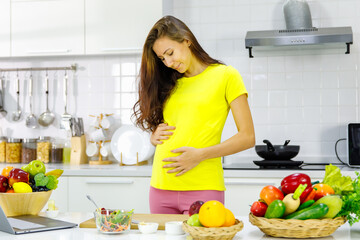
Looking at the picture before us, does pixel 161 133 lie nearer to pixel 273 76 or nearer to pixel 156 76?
pixel 156 76

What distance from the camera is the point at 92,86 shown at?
3879 millimetres

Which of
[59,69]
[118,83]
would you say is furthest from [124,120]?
[59,69]

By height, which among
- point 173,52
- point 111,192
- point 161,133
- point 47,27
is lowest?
point 111,192

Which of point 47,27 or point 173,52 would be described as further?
point 47,27

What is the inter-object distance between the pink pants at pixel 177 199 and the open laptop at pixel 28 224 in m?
0.45

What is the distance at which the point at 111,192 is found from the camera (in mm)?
3178

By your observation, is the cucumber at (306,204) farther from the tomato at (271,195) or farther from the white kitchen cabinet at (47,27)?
the white kitchen cabinet at (47,27)

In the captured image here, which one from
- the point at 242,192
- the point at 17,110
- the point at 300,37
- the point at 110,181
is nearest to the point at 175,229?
the point at 242,192

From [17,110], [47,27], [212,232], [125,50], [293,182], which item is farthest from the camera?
[17,110]

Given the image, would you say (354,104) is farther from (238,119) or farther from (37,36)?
(37,36)

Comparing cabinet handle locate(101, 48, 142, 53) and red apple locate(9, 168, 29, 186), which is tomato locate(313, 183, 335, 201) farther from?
cabinet handle locate(101, 48, 142, 53)

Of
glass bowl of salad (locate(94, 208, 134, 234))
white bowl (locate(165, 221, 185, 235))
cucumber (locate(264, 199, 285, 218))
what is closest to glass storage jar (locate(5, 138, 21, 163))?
glass bowl of salad (locate(94, 208, 134, 234))

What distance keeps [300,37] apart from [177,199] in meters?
1.66

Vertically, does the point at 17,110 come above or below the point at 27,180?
above
